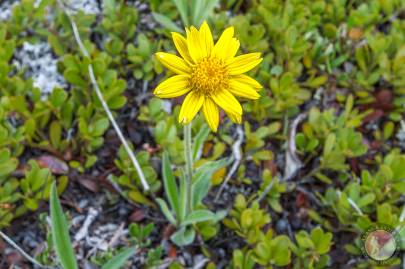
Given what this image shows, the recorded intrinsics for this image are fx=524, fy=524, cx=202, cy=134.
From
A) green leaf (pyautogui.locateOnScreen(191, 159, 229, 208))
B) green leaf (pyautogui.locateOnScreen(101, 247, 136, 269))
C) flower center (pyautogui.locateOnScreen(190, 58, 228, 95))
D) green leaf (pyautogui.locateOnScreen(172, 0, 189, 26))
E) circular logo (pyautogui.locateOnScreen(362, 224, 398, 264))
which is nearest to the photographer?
flower center (pyautogui.locateOnScreen(190, 58, 228, 95))

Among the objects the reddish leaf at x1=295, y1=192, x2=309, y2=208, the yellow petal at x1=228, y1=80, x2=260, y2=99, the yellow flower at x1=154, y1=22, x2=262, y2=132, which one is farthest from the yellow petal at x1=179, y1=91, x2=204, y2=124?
the reddish leaf at x1=295, y1=192, x2=309, y2=208

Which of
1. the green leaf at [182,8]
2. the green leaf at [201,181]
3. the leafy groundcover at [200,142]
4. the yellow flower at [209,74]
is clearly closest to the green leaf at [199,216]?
the leafy groundcover at [200,142]

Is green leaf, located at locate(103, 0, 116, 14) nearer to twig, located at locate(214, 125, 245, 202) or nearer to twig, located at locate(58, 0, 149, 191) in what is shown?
twig, located at locate(58, 0, 149, 191)

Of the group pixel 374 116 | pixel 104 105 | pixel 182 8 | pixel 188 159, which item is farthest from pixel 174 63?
pixel 374 116

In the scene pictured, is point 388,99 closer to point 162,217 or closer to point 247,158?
point 247,158

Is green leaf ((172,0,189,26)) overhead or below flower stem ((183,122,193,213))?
overhead

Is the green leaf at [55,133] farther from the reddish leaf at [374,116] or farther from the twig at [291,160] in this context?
the reddish leaf at [374,116]
